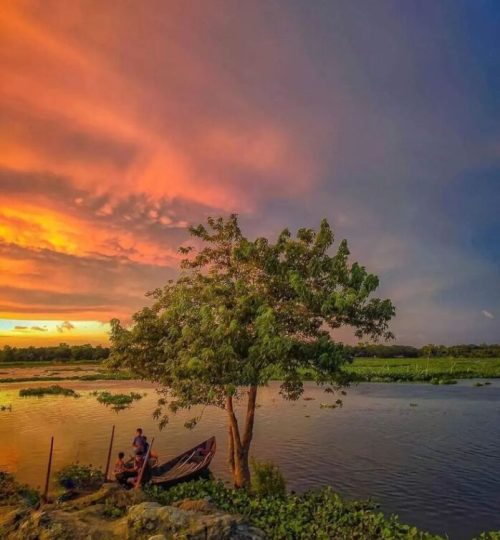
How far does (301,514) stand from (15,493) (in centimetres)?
1444

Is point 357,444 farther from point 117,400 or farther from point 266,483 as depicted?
point 117,400

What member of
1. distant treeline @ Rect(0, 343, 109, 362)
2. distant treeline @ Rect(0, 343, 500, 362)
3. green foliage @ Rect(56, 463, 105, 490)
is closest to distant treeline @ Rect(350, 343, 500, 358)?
distant treeline @ Rect(0, 343, 500, 362)

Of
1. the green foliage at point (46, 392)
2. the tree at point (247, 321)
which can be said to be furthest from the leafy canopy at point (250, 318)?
the green foliage at point (46, 392)

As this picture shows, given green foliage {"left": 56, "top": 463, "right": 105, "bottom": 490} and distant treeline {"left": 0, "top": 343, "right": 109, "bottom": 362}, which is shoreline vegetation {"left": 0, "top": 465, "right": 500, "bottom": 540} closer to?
green foliage {"left": 56, "top": 463, "right": 105, "bottom": 490}

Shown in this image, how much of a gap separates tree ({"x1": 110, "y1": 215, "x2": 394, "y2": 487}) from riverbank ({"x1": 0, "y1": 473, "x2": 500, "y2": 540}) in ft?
10.7

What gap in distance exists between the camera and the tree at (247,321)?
20125mm

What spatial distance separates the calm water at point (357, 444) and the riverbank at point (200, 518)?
4.51 meters

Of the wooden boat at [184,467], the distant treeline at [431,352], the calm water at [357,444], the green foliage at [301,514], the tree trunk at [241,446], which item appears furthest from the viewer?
the distant treeline at [431,352]

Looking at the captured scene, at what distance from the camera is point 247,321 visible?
21.4m

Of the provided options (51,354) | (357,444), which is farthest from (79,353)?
(357,444)

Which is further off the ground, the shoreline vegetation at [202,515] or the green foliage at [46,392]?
the green foliage at [46,392]

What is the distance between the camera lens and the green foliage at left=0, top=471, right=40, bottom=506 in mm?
22750

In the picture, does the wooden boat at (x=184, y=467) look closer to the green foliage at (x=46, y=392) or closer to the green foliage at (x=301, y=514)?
the green foliage at (x=301, y=514)

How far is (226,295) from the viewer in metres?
21.8
